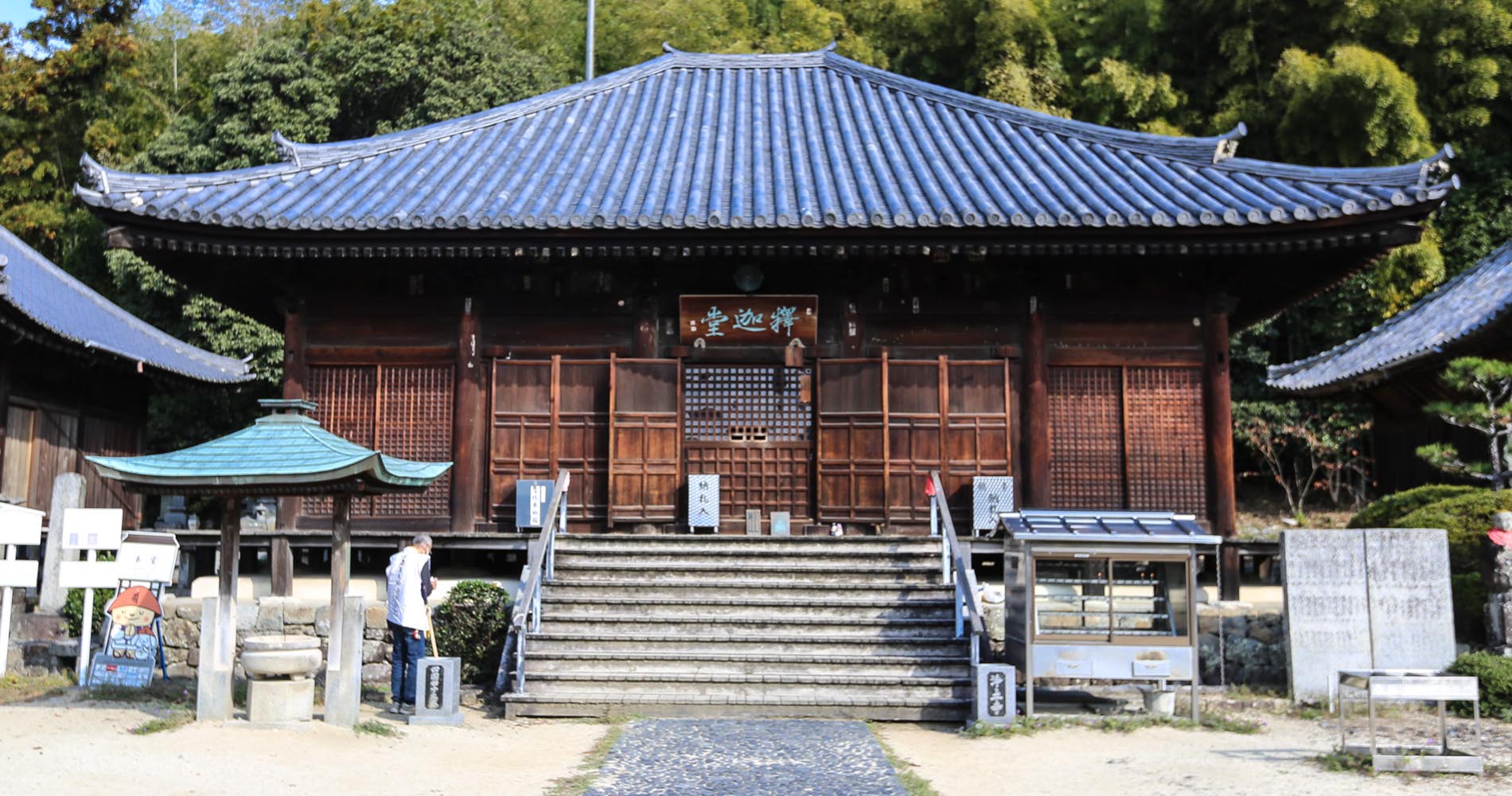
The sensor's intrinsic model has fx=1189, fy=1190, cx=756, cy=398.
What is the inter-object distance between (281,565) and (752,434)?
587 centimetres

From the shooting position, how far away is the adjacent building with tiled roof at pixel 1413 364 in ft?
56.7

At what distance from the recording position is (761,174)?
16.1 meters

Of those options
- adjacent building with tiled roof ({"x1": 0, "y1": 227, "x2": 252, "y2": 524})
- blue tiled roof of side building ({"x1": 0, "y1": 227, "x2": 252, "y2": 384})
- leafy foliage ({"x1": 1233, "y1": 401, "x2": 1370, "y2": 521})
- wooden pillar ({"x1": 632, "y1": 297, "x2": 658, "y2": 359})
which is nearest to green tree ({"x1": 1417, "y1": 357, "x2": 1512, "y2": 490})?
wooden pillar ({"x1": 632, "y1": 297, "x2": 658, "y2": 359})

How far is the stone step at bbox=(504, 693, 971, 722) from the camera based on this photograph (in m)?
10.8

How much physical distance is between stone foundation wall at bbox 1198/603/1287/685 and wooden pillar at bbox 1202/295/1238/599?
126cm

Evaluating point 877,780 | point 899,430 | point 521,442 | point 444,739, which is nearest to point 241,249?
point 521,442

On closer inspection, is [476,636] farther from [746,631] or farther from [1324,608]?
[1324,608]

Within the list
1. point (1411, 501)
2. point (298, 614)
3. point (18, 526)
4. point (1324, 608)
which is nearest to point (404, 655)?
point (298, 614)

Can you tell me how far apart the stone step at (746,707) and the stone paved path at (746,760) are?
0.19 metres

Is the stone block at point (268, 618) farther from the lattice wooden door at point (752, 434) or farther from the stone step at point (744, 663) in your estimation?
the lattice wooden door at point (752, 434)

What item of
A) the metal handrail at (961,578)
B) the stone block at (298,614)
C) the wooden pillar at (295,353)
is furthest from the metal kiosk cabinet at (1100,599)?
the wooden pillar at (295,353)

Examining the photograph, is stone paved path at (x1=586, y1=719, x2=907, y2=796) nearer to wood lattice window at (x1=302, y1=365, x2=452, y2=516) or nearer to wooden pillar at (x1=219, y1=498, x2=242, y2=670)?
wooden pillar at (x1=219, y1=498, x2=242, y2=670)

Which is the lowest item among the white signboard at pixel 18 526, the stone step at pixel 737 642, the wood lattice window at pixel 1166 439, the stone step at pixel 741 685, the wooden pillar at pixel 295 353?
the stone step at pixel 741 685

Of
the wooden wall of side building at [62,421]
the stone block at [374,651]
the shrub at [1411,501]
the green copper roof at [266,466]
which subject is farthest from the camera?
the wooden wall of side building at [62,421]
